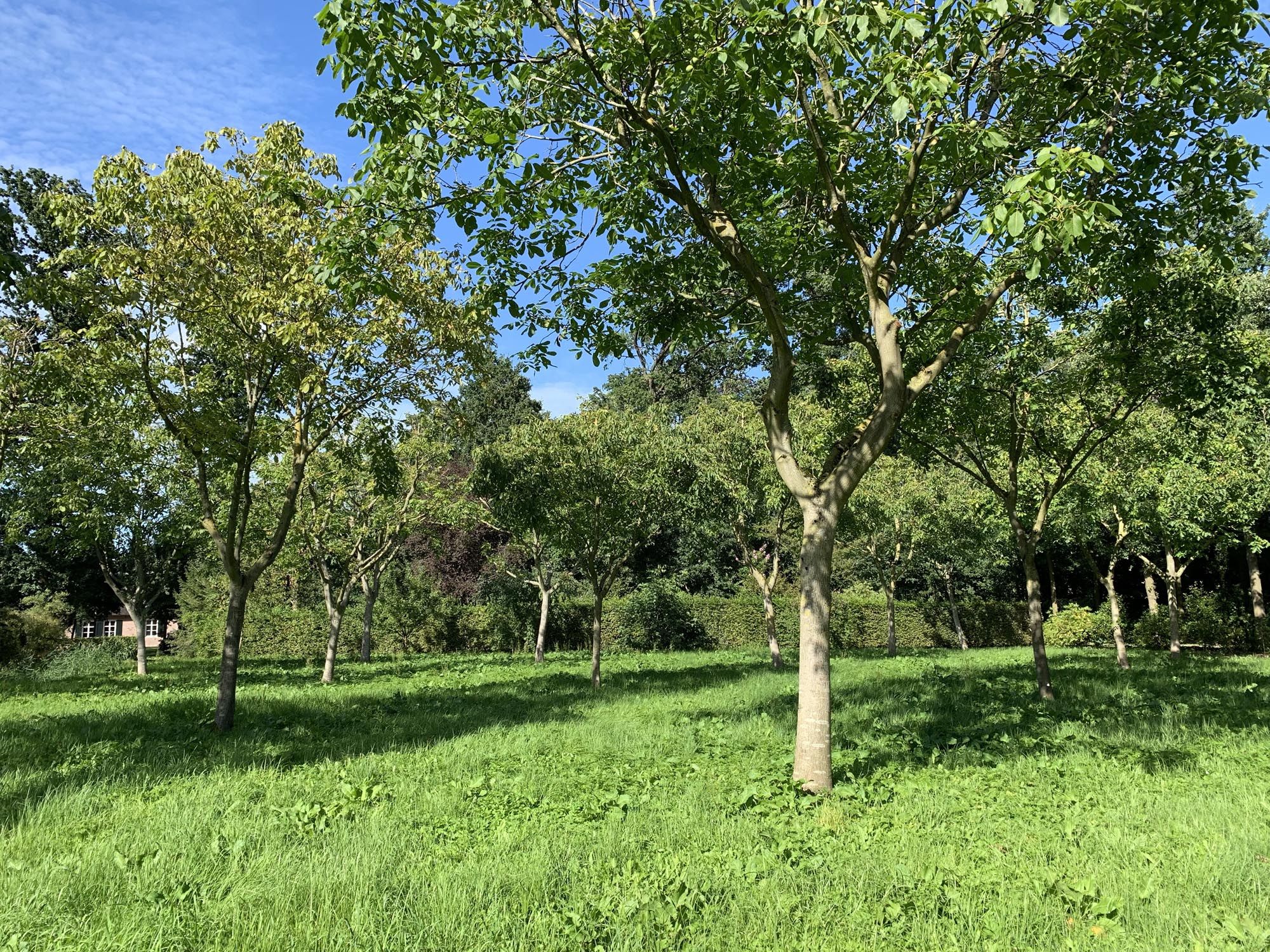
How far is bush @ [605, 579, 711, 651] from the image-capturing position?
30875 mm

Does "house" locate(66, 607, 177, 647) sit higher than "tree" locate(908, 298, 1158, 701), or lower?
lower

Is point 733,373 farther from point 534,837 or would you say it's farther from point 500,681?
point 534,837

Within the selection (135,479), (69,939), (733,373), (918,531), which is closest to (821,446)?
(69,939)

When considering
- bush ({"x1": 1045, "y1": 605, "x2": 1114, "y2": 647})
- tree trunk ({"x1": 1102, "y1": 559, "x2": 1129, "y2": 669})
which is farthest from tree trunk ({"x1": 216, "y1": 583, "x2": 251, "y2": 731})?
bush ({"x1": 1045, "y1": 605, "x2": 1114, "y2": 647})

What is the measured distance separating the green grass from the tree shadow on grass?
0.07m

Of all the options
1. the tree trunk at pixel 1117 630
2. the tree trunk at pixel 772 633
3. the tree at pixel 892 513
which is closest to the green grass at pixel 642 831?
the tree trunk at pixel 1117 630

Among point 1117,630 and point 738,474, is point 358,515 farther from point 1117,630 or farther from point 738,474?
point 1117,630

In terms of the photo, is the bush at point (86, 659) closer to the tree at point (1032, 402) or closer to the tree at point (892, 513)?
the tree at point (1032, 402)

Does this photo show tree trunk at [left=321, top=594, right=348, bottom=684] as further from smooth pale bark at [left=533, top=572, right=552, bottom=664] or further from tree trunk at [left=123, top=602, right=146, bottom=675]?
smooth pale bark at [left=533, top=572, right=552, bottom=664]

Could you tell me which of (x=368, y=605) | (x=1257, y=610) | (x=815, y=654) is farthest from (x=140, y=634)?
(x=1257, y=610)

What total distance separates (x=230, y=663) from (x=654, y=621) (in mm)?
22109

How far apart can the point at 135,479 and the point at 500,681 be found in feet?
36.8

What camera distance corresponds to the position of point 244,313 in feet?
31.8

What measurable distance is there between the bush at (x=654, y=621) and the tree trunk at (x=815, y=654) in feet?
79.5
